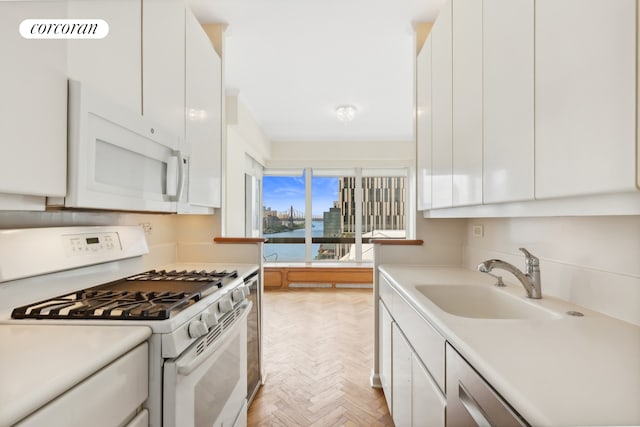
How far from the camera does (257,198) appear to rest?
567cm

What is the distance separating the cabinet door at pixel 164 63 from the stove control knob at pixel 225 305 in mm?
907

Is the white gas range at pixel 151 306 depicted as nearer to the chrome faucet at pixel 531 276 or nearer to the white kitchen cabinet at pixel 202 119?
the white kitchen cabinet at pixel 202 119

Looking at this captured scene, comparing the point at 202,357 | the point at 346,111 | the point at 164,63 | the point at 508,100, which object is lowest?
the point at 202,357

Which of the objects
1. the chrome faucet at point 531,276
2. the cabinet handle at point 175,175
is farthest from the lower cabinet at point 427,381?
the cabinet handle at point 175,175

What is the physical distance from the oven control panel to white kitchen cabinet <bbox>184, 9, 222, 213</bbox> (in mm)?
358

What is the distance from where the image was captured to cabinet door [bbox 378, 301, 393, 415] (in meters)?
1.89

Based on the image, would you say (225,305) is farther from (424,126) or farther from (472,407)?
(424,126)

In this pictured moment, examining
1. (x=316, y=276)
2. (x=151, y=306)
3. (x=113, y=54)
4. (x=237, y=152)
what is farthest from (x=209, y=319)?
(x=316, y=276)

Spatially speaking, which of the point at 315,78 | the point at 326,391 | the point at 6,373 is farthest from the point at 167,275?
the point at 315,78

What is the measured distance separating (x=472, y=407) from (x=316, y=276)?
4.59 meters

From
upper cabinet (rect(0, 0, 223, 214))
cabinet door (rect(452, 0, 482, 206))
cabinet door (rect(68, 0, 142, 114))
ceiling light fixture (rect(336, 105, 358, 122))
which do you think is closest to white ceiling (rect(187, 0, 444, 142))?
ceiling light fixture (rect(336, 105, 358, 122))

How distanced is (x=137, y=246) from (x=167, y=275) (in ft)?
0.73

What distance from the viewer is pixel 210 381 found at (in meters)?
1.25

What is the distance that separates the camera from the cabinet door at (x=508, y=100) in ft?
3.39
